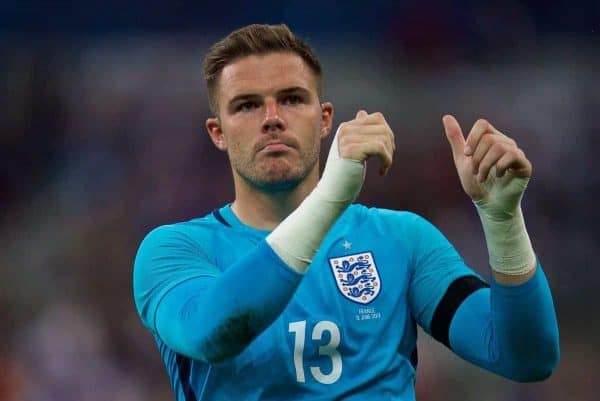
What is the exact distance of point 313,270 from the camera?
2629 mm

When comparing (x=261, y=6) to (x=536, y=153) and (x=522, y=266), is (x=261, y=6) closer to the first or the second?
(x=536, y=153)

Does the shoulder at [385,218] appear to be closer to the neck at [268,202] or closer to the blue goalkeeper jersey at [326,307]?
the blue goalkeeper jersey at [326,307]

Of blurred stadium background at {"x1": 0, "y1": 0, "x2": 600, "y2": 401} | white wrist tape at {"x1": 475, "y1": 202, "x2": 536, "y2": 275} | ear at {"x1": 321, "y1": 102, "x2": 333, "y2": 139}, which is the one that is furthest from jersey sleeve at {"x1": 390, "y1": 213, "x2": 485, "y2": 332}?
blurred stadium background at {"x1": 0, "y1": 0, "x2": 600, "y2": 401}

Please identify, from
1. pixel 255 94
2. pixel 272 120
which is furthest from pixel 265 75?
pixel 272 120

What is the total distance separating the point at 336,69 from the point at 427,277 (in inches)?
146

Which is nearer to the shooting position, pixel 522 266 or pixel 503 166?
pixel 503 166

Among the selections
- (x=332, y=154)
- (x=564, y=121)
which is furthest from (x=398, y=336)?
(x=564, y=121)

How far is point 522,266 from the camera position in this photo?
2.34 m

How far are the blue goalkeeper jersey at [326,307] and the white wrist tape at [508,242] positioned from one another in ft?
0.80

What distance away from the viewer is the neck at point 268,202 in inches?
108

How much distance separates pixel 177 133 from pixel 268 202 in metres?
3.44

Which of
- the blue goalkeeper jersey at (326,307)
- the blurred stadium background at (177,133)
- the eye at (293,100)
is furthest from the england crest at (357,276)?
the blurred stadium background at (177,133)

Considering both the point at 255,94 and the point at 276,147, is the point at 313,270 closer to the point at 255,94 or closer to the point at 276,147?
the point at 276,147

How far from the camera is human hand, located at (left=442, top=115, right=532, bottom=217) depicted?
2.15m
